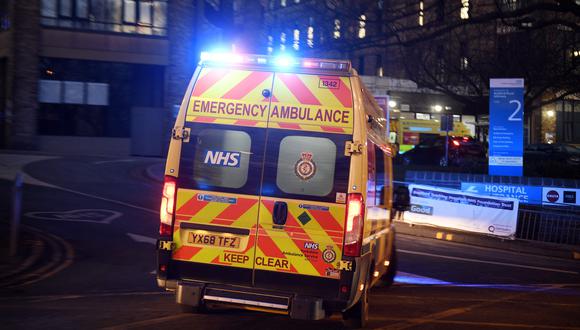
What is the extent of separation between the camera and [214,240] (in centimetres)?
597

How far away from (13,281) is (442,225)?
11197mm

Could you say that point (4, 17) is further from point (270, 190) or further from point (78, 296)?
point (270, 190)

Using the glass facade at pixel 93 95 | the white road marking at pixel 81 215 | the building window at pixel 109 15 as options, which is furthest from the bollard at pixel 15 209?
the building window at pixel 109 15

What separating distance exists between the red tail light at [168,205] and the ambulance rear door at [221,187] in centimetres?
5

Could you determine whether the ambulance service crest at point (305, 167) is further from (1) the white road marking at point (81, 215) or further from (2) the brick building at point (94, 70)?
(2) the brick building at point (94, 70)

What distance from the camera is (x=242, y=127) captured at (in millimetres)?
6016

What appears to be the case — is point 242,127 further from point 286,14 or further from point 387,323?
point 286,14

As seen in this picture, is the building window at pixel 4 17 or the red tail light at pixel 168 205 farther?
the building window at pixel 4 17

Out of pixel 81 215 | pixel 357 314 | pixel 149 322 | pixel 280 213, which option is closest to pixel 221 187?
pixel 280 213

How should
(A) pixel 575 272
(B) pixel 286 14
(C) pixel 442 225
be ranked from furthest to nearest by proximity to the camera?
(B) pixel 286 14 → (C) pixel 442 225 → (A) pixel 575 272

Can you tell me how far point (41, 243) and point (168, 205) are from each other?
228 inches

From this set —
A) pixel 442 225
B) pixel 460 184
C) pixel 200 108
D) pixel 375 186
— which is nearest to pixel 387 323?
pixel 375 186

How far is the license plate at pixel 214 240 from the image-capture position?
5.95 m

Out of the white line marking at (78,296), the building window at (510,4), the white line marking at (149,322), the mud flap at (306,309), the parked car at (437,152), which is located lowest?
the white line marking at (78,296)
